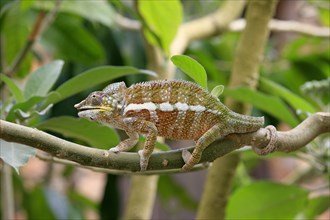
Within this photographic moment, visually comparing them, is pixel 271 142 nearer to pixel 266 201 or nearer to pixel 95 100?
pixel 95 100

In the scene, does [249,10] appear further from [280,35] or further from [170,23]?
[280,35]

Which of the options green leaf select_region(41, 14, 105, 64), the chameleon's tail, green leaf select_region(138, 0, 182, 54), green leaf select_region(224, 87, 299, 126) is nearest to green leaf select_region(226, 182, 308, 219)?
green leaf select_region(224, 87, 299, 126)

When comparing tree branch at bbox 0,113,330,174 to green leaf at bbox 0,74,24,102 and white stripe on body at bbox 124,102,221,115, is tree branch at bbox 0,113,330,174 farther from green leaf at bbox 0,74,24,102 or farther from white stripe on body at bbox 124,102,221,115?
green leaf at bbox 0,74,24,102

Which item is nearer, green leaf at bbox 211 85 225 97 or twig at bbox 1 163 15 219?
green leaf at bbox 211 85 225 97

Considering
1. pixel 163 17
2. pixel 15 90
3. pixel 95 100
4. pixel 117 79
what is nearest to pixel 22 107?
pixel 15 90

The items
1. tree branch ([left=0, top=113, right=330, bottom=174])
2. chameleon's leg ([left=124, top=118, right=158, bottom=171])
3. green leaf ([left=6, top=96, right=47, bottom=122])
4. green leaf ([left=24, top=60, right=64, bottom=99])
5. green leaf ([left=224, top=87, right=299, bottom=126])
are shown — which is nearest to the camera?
tree branch ([left=0, top=113, right=330, bottom=174])

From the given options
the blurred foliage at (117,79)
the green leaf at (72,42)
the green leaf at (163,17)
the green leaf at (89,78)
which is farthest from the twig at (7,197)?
the green leaf at (72,42)

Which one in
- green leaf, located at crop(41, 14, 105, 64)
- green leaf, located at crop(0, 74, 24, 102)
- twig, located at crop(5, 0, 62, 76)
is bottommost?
green leaf, located at crop(0, 74, 24, 102)
